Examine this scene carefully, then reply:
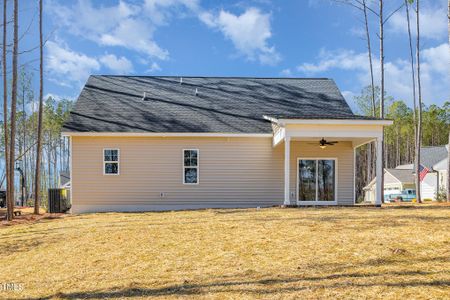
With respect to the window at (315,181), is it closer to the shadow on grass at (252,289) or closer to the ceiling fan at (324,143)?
the ceiling fan at (324,143)

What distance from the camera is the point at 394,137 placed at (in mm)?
48594

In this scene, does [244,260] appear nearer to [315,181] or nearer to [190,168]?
[190,168]

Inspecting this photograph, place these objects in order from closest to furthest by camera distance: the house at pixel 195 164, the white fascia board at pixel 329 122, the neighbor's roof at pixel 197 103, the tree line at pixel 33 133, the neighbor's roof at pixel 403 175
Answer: the white fascia board at pixel 329 122, the house at pixel 195 164, the neighbor's roof at pixel 197 103, the tree line at pixel 33 133, the neighbor's roof at pixel 403 175

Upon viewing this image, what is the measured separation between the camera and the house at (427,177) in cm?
3180

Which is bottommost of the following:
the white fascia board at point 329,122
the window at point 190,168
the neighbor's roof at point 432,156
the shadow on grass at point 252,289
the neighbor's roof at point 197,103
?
the shadow on grass at point 252,289

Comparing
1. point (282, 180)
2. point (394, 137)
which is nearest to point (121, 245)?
point (282, 180)

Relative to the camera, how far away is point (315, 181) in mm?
15492

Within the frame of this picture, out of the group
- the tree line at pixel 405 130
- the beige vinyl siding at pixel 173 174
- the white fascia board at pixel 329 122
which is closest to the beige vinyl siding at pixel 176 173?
the beige vinyl siding at pixel 173 174

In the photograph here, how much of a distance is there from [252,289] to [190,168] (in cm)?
1063

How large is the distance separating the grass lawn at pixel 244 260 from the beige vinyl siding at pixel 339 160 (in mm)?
6130

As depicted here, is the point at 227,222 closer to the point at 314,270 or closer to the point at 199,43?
the point at 314,270

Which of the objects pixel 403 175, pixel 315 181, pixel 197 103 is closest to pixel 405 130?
pixel 403 175

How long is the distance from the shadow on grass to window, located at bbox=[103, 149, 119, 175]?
1013cm

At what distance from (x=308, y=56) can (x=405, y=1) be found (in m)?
7.33
